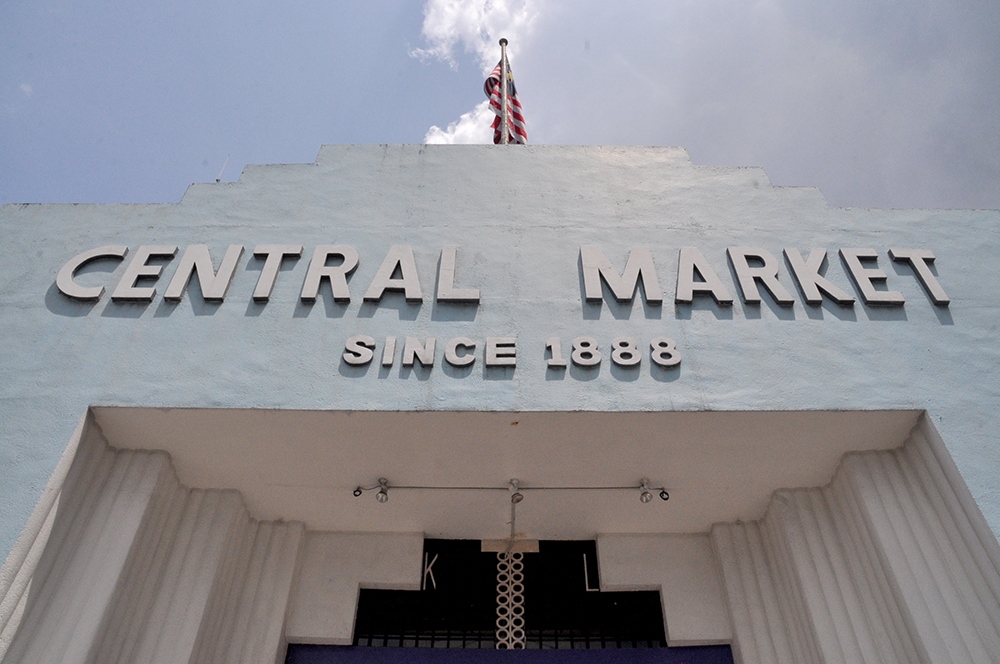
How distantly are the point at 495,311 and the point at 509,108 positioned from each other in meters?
6.04

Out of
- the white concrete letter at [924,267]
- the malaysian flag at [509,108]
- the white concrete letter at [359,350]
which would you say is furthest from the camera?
the malaysian flag at [509,108]

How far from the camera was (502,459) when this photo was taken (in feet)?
25.6

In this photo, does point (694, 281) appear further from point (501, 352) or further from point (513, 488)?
point (513, 488)

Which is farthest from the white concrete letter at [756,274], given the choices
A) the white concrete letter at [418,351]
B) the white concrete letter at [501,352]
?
the white concrete letter at [418,351]

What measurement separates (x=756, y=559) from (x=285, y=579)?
18.1ft

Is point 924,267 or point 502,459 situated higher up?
point 924,267

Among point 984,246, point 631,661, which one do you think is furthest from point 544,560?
point 984,246

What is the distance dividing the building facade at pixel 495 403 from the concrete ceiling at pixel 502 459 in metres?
0.04

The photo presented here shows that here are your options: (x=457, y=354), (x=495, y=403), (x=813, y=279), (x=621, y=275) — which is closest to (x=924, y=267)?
(x=813, y=279)

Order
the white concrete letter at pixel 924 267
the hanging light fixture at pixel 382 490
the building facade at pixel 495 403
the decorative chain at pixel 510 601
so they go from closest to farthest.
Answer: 1. the building facade at pixel 495 403
2. the white concrete letter at pixel 924 267
3. the hanging light fixture at pixel 382 490
4. the decorative chain at pixel 510 601

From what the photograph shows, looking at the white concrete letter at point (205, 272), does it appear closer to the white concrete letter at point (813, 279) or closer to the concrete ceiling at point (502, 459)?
the concrete ceiling at point (502, 459)

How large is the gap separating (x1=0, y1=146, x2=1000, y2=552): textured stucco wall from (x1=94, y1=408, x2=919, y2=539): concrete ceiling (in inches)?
9.2

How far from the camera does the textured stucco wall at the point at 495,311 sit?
7.14m

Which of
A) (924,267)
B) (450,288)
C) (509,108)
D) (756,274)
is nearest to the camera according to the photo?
(450,288)
